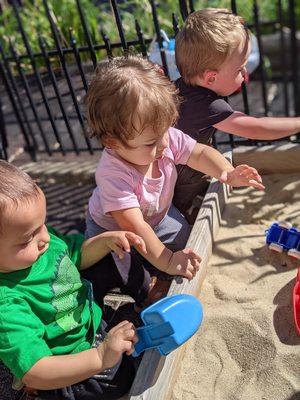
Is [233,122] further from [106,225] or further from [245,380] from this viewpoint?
[245,380]

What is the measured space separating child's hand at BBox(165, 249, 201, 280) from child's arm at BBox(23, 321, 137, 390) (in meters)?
0.45

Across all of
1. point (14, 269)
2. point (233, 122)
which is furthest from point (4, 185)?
point (233, 122)

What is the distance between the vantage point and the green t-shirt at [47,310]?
1.56 m

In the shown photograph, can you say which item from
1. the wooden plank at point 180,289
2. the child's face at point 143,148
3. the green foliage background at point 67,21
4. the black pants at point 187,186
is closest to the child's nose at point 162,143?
the child's face at point 143,148

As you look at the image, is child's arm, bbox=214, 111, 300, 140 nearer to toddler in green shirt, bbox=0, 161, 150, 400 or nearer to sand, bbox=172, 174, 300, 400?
sand, bbox=172, 174, 300, 400

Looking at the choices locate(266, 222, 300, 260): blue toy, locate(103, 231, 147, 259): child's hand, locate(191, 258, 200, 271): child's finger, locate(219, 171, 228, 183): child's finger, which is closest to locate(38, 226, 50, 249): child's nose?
locate(103, 231, 147, 259): child's hand

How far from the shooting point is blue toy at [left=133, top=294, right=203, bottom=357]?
1705mm

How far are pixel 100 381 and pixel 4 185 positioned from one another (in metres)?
0.82

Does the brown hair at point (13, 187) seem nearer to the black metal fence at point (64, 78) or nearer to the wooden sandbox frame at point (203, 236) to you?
the wooden sandbox frame at point (203, 236)

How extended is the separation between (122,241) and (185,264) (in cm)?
33

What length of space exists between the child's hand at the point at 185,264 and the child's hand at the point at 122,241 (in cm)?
20

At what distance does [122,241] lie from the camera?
6.23 ft

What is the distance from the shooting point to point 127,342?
5.46 feet

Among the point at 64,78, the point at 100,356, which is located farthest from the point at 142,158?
the point at 64,78
